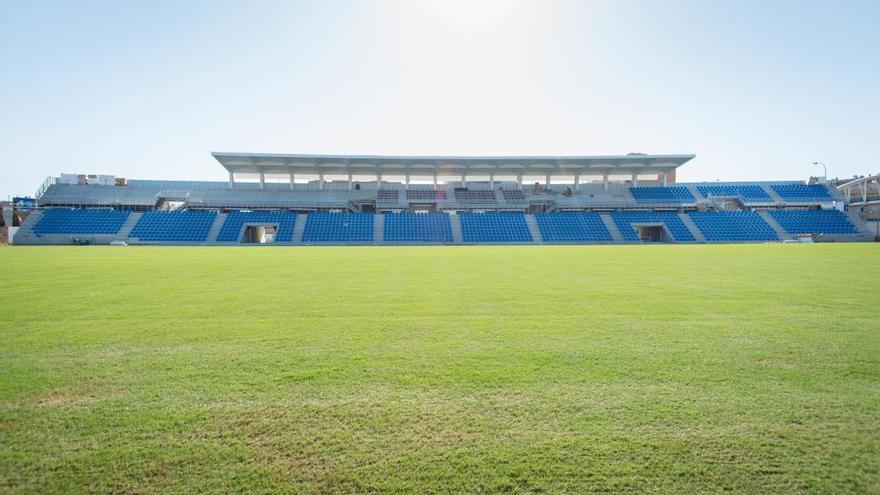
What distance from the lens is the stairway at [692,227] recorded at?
3809 centimetres

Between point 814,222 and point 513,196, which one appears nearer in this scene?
point 814,222

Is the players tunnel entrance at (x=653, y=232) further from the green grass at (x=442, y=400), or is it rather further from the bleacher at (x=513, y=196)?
the green grass at (x=442, y=400)

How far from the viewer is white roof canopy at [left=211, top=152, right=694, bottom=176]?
39.4 meters

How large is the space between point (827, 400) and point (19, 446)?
4171mm

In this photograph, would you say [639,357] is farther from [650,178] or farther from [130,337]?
[650,178]

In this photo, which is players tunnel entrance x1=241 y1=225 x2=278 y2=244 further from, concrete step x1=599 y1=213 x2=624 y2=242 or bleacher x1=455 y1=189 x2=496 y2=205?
concrete step x1=599 y1=213 x2=624 y2=242

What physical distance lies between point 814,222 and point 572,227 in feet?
78.2

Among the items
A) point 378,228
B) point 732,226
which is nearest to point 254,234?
point 378,228

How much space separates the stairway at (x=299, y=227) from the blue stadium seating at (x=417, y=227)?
8.04 metres

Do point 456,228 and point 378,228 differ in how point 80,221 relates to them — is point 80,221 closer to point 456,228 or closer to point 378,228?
point 378,228

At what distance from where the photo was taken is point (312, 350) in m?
3.25

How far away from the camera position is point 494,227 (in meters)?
40.4

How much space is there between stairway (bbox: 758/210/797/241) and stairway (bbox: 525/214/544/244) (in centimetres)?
2240

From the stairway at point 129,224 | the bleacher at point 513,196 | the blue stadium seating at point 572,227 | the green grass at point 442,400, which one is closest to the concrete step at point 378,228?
the bleacher at point 513,196
